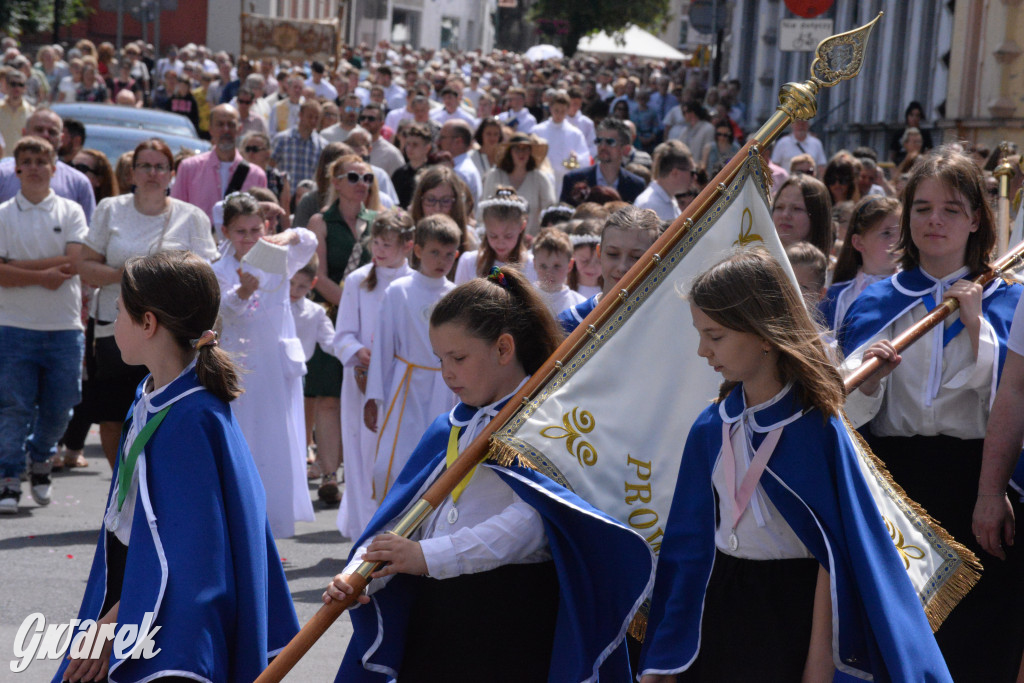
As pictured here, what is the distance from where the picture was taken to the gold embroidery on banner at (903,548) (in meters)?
3.43

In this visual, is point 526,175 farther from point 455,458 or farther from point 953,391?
point 455,458

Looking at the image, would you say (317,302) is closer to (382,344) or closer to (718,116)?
(382,344)

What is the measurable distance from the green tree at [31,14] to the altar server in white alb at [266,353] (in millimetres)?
30450

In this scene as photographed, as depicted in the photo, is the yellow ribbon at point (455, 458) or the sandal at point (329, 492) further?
the sandal at point (329, 492)

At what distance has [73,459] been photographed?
9.08 m

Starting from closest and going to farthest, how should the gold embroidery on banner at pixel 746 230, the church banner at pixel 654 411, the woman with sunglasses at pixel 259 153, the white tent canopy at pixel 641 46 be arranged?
the church banner at pixel 654 411
the gold embroidery on banner at pixel 746 230
the woman with sunglasses at pixel 259 153
the white tent canopy at pixel 641 46

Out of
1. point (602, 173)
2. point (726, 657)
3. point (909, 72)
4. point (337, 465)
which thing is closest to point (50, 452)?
point (337, 465)

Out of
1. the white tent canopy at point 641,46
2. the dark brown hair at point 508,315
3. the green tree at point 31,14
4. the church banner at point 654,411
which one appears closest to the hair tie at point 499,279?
the dark brown hair at point 508,315

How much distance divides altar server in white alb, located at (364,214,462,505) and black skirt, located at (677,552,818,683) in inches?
129

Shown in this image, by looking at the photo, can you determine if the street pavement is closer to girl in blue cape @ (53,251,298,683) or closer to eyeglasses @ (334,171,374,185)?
girl in blue cape @ (53,251,298,683)

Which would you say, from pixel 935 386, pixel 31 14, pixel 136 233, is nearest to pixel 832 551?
pixel 935 386

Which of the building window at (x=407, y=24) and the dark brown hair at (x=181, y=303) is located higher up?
the building window at (x=407, y=24)

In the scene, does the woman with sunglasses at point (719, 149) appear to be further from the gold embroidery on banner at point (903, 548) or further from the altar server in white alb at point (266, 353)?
the gold embroidery on banner at point (903, 548)

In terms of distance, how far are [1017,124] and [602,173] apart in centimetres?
848
